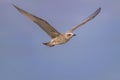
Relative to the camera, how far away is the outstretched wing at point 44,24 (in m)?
27.1

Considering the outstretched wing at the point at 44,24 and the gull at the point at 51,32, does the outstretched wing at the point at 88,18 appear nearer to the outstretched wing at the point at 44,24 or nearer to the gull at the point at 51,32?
the gull at the point at 51,32

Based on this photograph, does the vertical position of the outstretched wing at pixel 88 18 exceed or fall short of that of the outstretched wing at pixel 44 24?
it exceeds it

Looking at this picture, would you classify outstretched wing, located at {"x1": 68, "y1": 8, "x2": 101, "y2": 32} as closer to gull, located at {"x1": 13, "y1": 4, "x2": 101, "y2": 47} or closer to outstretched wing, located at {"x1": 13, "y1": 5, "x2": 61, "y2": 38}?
gull, located at {"x1": 13, "y1": 4, "x2": 101, "y2": 47}

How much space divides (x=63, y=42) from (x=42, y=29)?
5.64 feet

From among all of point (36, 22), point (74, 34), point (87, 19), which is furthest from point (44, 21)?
point (87, 19)

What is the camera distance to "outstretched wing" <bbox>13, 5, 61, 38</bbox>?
89.0 feet

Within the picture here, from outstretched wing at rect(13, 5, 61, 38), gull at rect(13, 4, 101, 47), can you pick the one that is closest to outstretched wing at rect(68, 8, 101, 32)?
gull at rect(13, 4, 101, 47)

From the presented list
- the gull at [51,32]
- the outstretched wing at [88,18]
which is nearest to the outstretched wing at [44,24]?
the gull at [51,32]

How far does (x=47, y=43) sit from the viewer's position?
28.1m

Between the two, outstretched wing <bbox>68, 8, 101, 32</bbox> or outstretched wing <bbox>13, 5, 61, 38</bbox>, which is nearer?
outstretched wing <bbox>13, 5, 61, 38</bbox>

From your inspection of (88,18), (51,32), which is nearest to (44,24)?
(51,32)

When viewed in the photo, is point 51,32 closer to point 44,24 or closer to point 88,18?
point 44,24

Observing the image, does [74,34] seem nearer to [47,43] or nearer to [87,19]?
[47,43]

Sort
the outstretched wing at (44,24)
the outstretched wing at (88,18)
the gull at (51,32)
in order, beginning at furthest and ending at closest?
the outstretched wing at (88,18) → the gull at (51,32) → the outstretched wing at (44,24)
